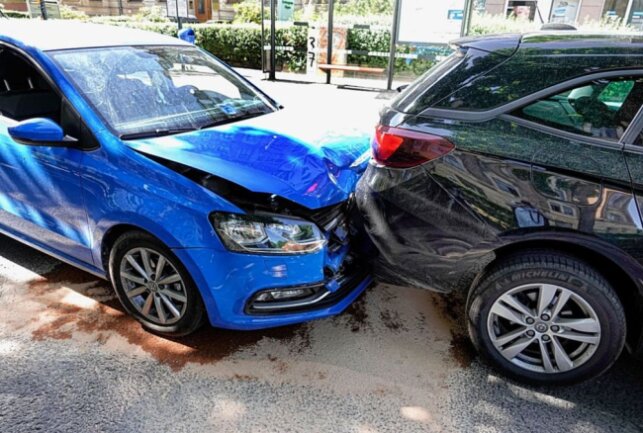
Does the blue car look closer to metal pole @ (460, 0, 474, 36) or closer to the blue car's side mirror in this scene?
the blue car's side mirror

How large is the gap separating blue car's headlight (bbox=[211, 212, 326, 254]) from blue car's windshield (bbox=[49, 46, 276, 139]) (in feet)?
2.74

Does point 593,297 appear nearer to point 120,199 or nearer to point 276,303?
point 276,303

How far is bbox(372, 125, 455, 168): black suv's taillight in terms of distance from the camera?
234cm

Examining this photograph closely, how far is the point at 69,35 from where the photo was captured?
124 inches

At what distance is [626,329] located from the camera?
227 centimetres

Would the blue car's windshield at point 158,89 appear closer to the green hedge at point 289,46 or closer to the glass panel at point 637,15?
the green hedge at point 289,46

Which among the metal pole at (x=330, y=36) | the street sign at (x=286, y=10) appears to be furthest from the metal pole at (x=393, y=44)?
the street sign at (x=286, y=10)

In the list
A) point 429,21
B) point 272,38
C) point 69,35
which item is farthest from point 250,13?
point 69,35

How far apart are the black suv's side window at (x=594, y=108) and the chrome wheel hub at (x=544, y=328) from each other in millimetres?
780

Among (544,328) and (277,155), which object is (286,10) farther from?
(544,328)

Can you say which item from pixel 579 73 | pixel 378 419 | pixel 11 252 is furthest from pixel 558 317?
pixel 11 252

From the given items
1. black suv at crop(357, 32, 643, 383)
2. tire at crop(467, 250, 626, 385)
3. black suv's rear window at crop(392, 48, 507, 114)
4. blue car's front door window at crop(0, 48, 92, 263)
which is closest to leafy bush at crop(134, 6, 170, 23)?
blue car's front door window at crop(0, 48, 92, 263)

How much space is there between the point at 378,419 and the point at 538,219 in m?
1.23

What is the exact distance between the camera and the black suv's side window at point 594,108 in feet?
7.03
